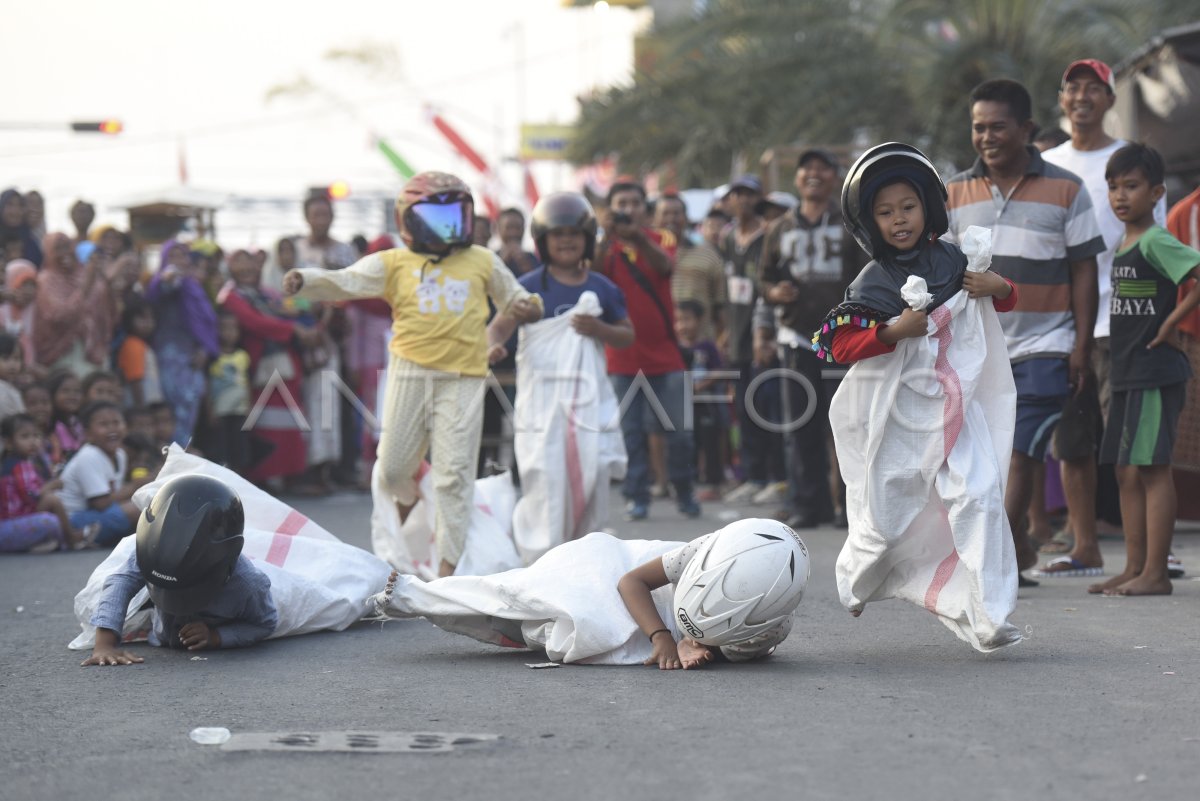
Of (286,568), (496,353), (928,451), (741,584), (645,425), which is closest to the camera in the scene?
(741,584)

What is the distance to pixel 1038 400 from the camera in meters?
7.66

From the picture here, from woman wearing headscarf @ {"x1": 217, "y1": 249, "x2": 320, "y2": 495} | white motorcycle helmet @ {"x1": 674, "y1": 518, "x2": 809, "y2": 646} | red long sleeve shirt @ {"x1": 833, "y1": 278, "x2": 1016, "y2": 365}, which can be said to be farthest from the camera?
woman wearing headscarf @ {"x1": 217, "y1": 249, "x2": 320, "y2": 495}

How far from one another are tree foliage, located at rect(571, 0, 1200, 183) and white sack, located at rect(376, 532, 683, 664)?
15.2 metres

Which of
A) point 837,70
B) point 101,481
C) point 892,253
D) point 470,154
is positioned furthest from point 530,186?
point 892,253

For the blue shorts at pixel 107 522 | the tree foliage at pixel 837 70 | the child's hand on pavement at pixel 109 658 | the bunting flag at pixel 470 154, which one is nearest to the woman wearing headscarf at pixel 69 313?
the blue shorts at pixel 107 522

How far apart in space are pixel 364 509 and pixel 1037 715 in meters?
8.86

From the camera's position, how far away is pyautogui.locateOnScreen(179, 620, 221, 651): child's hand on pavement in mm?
6359

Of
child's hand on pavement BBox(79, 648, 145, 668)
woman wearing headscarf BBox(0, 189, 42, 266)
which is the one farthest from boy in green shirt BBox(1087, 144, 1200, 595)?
woman wearing headscarf BBox(0, 189, 42, 266)

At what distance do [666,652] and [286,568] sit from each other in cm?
201

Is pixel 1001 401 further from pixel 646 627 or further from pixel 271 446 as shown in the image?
pixel 271 446

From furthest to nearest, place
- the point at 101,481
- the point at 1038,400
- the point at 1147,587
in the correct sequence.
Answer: the point at 101,481 → the point at 1038,400 → the point at 1147,587

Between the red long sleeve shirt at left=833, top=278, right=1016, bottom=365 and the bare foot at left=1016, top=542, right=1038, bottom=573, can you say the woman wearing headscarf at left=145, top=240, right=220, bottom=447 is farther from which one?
the red long sleeve shirt at left=833, top=278, right=1016, bottom=365

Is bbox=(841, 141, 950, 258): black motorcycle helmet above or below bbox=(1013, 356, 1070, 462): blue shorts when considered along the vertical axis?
above

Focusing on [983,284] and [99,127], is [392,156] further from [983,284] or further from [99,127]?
[983,284]
